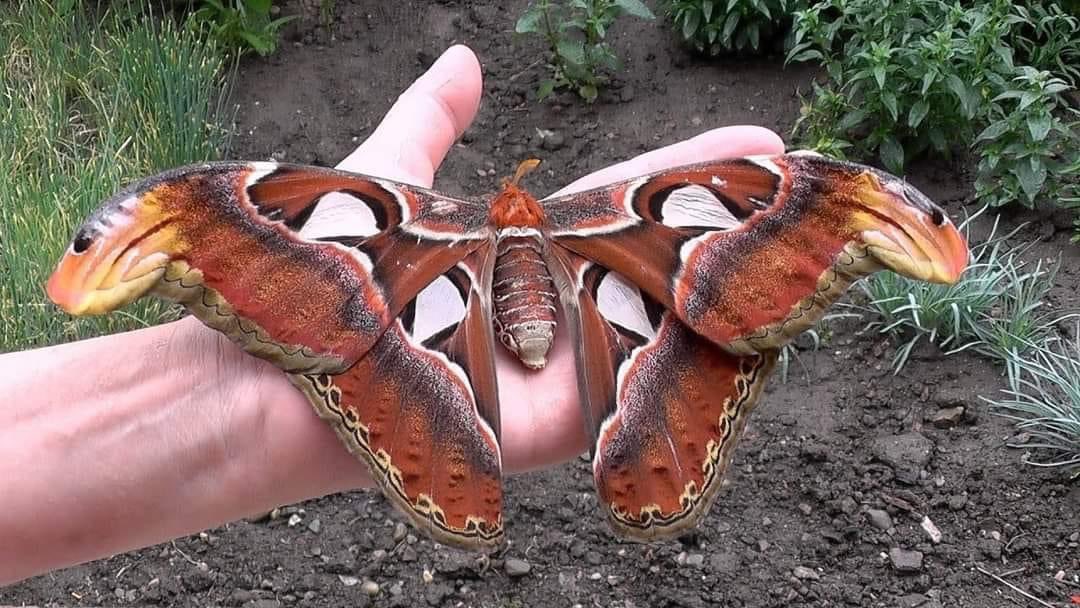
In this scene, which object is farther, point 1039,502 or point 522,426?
point 1039,502

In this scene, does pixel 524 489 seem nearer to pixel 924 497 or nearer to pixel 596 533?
pixel 596 533

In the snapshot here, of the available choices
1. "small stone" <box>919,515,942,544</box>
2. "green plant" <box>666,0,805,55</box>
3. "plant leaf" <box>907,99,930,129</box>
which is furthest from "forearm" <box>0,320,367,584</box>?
"green plant" <box>666,0,805,55</box>

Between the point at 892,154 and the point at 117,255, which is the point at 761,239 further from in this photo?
the point at 892,154

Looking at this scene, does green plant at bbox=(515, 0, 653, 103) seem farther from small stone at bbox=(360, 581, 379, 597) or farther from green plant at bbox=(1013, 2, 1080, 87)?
small stone at bbox=(360, 581, 379, 597)

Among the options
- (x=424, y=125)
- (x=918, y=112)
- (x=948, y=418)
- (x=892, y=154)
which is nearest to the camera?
(x=424, y=125)

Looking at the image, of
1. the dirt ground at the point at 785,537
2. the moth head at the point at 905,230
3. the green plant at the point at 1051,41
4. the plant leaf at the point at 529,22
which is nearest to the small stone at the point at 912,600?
the dirt ground at the point at 785,537

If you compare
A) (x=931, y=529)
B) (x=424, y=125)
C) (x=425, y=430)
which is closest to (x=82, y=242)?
(x=425, y=430)

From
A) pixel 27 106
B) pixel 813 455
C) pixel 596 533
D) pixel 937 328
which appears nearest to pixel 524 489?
pixel 596 533
